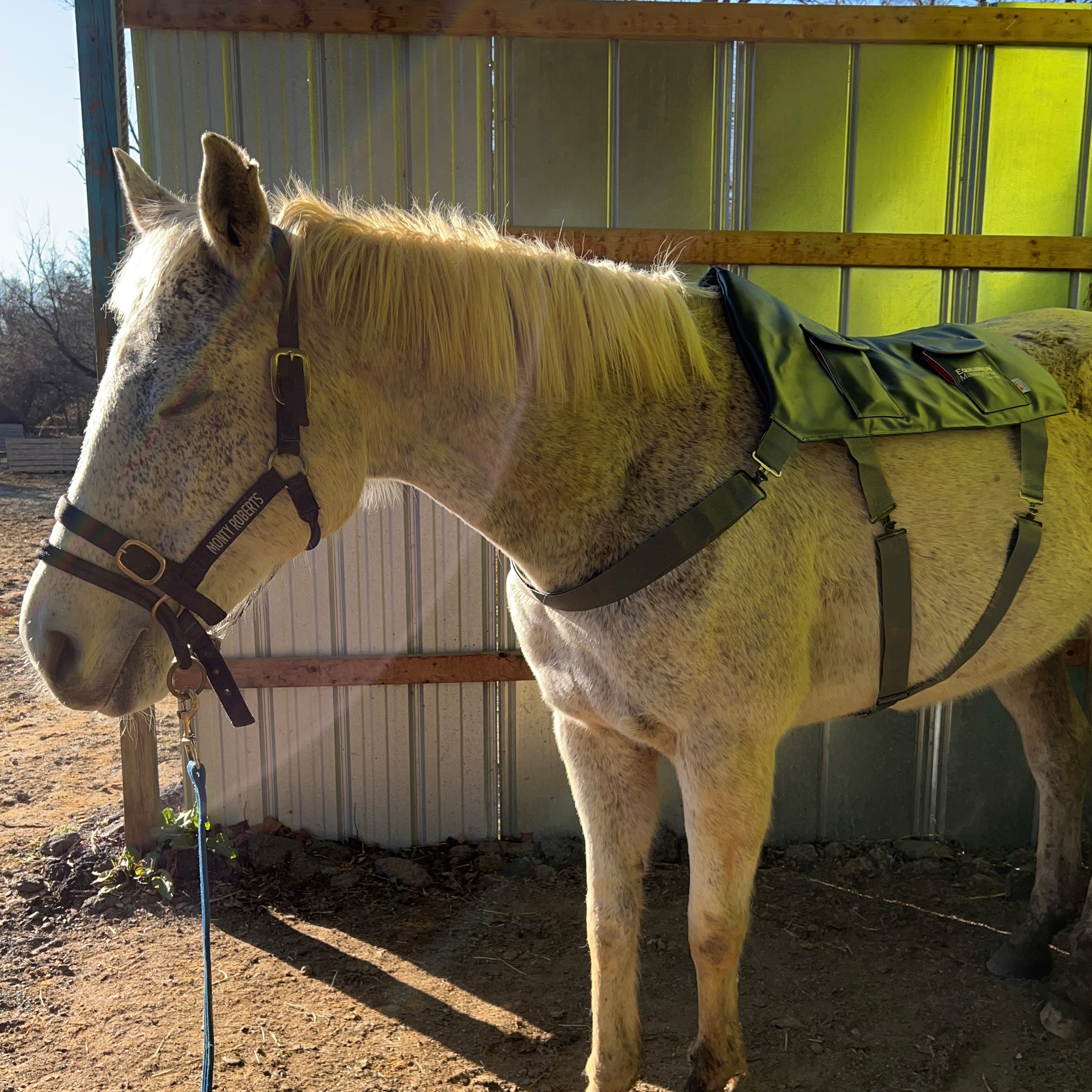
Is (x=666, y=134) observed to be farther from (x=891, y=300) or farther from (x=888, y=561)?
(x=888, y=561)

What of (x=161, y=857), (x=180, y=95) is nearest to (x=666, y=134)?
(x=180, y=95)

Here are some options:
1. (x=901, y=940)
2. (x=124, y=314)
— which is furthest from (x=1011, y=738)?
(x=124, y=314)

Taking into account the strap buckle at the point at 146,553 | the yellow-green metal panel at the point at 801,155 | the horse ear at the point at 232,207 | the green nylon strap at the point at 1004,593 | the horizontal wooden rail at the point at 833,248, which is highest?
the yellow-green metal panel at the point at 801,155

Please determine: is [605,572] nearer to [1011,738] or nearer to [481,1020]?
[481,1020]

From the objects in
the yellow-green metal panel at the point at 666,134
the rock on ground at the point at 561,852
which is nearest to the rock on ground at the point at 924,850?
the rock on ground at the point at 561,852

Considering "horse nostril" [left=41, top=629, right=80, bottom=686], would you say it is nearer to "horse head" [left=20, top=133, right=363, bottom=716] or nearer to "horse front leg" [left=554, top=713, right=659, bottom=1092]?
"horse head" [left=20, top=133, right=363, bottom=716]

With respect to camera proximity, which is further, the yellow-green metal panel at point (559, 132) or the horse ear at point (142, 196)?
the yellow-green metal panel at point (559, 132)

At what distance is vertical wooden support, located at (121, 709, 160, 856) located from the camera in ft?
10.9

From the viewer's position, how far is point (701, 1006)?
204 cm

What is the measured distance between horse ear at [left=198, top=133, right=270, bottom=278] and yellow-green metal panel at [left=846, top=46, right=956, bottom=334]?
266 cm

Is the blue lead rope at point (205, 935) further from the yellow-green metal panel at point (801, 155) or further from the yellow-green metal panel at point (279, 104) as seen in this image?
the yellow-green metal panel at point (801, 155)

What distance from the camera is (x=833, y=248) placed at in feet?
11.0

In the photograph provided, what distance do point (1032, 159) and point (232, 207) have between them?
11.0ft

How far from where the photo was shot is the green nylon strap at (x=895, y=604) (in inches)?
77.0
